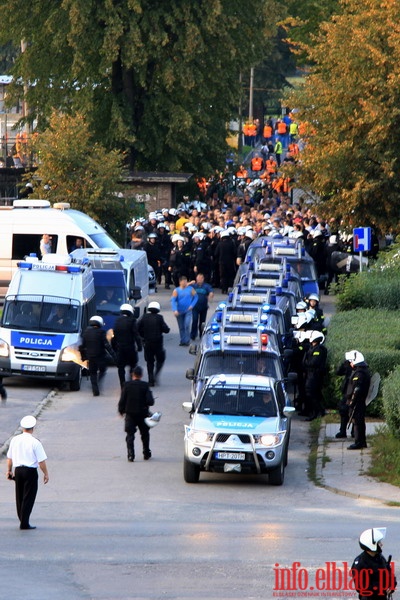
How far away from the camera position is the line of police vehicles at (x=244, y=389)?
18688mm

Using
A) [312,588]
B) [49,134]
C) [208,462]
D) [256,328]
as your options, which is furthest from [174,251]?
[312,588]

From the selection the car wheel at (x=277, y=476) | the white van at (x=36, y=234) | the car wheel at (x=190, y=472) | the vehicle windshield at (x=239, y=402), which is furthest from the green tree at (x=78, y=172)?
the car wheel at (x=277, y=476)

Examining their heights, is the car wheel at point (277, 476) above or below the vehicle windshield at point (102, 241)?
below

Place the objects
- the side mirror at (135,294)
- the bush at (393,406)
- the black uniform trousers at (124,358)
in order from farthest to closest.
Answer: the side mirror at (135,294) < the black uniform trousers at (124,358) < the bush at (393,406)

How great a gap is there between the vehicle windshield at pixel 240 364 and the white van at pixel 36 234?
499 inches

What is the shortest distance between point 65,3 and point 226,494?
32.3 m

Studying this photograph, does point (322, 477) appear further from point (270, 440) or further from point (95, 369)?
point (95, 369)

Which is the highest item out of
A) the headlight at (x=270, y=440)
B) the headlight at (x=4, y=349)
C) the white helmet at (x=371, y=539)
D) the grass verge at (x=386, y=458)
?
the white helmet at (x=371, y=539)

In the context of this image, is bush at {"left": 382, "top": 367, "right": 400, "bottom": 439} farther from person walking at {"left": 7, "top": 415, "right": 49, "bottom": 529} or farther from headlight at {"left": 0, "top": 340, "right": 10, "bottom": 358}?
headlight at {"left": 0, "top": 340, "right": 10, "bottom": 358}

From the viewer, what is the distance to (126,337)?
2456cm

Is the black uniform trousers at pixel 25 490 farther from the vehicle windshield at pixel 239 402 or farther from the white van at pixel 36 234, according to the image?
the white van at pixel 36 234

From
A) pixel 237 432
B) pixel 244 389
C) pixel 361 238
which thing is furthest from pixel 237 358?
pixel 361 238

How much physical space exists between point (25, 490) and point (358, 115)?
23761 millimetres

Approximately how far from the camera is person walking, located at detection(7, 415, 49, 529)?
51.8 ft
